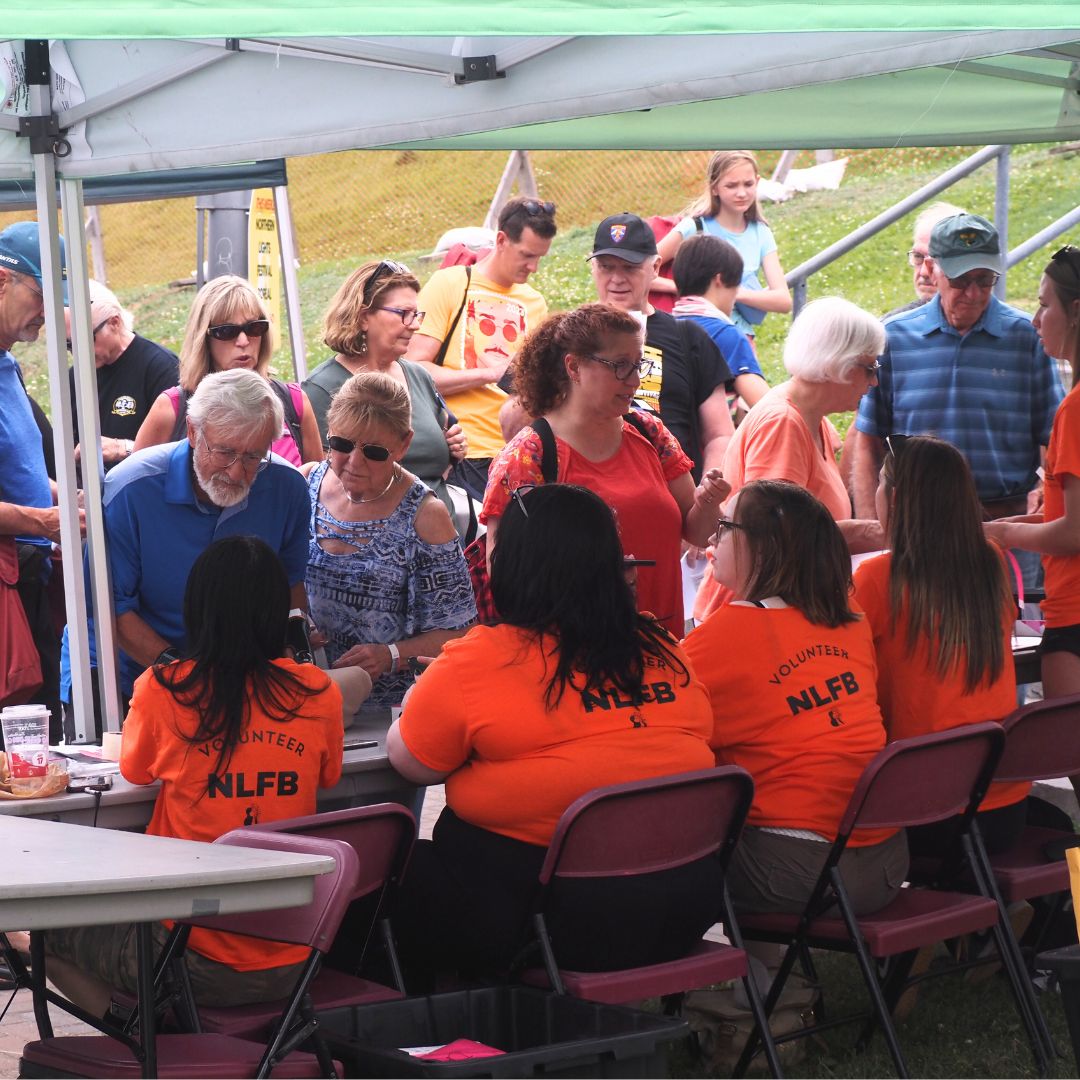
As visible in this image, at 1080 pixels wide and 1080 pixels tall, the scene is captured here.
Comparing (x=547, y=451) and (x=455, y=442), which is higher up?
(x=547, y=451)

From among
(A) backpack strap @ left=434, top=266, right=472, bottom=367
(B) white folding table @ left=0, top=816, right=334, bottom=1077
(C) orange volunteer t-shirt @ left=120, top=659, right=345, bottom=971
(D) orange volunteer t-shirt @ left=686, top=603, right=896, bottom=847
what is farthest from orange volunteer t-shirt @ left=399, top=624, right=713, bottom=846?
(A) backpack strap @ left=434, top=266, right=472, bottom=367

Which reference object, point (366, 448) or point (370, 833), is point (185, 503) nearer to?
point (366, 448)

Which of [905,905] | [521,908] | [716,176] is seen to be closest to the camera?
[521,908]

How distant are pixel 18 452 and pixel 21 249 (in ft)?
1.97

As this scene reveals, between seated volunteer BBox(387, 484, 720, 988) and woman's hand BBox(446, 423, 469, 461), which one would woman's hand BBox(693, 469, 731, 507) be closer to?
seated volunteer BBox(387, 484, 720, 988)

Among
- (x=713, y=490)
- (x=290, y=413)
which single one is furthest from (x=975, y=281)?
(x=290, y=413)

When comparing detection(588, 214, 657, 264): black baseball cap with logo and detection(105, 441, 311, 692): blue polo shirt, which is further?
detection(588, 214, 657, 264): black baseball cap with logo

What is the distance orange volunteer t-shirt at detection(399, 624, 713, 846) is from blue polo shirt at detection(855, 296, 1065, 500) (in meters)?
2.59

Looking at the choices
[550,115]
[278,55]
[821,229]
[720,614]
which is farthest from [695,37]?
[821,229]

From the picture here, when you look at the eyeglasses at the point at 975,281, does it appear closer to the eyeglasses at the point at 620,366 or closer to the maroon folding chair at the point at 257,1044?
the eyeglasses at the point at 620,366

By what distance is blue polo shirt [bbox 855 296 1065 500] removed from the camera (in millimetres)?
5512

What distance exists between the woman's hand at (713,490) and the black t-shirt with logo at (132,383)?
235cm

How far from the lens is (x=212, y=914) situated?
2535mm

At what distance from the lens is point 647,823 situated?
3189 mm
